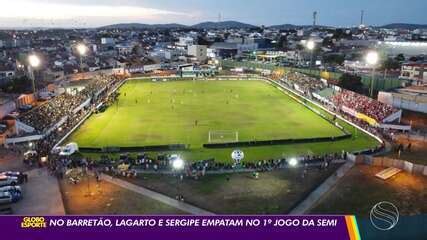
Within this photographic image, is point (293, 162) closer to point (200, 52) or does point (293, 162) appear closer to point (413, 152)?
point (413, 152)

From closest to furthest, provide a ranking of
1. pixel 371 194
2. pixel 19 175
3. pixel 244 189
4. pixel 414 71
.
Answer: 1. pixel 371 194
2. pixel 244 189
3. pixel 19 175
4. pixel 414 71

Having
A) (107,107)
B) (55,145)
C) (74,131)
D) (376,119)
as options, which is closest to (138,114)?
(107,107)

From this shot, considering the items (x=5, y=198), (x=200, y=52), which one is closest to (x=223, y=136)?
(x=5, y=198)

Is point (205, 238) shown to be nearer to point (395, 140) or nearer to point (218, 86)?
point (395, 140)

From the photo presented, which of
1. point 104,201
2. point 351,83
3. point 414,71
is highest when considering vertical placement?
point 414,71

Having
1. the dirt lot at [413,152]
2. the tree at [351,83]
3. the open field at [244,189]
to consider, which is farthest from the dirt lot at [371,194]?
the tree at [351,83]

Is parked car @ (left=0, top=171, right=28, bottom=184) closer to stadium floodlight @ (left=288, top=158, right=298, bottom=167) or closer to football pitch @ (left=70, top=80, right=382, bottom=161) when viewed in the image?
football pitch @ (left=70, top=80, right=382, bottom=161)
